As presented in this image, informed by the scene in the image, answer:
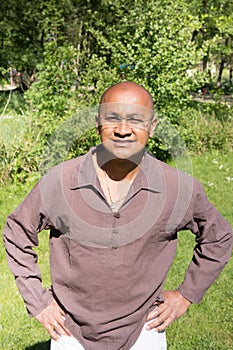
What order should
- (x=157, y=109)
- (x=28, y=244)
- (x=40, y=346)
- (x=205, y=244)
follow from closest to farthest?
(x=28, y=244) → (x=205, y=244) → (x=40, y=346) → (x=157, y=109)

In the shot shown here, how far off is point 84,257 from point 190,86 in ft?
24.9

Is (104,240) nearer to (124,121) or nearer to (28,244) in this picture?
(28,244)

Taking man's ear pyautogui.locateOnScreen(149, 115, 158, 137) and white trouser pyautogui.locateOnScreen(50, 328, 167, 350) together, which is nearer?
man's ear pyautogui.locateOnScreen(149, 115, 158, 137)

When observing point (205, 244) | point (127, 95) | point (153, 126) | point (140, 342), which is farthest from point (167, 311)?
point (127, 95)

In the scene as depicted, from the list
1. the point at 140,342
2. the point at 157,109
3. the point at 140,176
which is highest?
the point at 140,176

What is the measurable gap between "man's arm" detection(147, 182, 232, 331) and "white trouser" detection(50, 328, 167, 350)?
0.11 feet

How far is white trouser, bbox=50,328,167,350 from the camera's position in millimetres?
1828

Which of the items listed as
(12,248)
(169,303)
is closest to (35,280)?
(12,248)

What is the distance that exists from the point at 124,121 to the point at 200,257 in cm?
71

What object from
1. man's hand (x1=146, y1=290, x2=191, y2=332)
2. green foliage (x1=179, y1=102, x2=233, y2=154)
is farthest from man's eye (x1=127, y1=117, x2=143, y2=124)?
green foliage (x1=179, y1=102, x2=233, y2=154)

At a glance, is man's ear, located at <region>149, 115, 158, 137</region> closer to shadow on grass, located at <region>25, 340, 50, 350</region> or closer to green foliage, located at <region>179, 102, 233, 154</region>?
shadow on grass, located at <region>25, 340, 50, 350</region>

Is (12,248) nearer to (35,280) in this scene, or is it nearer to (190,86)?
(35,280)

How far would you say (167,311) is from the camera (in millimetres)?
1911

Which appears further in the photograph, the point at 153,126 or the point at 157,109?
the point at 157,109
